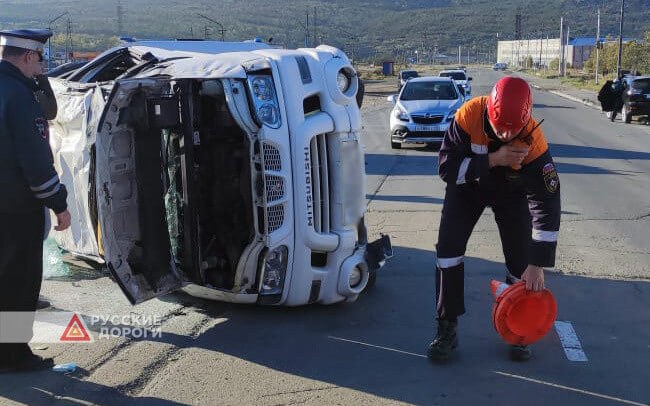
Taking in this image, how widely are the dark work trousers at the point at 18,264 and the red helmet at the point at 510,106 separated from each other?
2882 millimetres

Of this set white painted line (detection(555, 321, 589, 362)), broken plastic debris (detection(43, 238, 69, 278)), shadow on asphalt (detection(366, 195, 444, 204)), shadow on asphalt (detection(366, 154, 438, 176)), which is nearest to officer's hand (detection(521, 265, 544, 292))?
white painted line (detection(555, 321, 589, 362))

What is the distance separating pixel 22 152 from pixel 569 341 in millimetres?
3712

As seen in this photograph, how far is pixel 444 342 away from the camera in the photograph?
4.47 metres

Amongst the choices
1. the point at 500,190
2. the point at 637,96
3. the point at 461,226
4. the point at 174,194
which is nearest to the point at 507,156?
the point at 500,190

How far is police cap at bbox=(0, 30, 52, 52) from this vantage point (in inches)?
170

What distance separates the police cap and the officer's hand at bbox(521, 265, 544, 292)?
11.0 feet

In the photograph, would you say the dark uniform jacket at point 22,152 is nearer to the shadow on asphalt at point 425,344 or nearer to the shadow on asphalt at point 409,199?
the shadow on asphalt at point 425,344

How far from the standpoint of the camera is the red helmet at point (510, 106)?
3922mm

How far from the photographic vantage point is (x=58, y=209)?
4375mm

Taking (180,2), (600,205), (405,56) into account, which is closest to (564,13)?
(405,56)

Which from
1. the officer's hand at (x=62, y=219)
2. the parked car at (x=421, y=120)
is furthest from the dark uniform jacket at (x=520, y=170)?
the parked car at (x=421, y=120)

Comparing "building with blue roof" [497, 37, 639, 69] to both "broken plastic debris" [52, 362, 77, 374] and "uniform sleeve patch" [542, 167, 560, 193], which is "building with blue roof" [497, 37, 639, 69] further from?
"broken plastic debris" [52, 362, 77, 374]

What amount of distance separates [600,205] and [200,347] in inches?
258

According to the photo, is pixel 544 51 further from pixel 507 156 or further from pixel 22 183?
pixel 22 183
